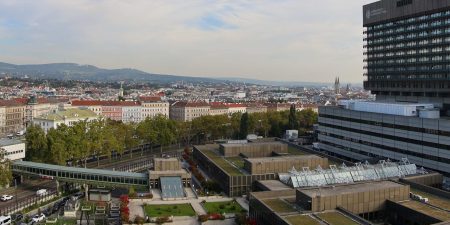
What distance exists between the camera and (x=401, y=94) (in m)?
117

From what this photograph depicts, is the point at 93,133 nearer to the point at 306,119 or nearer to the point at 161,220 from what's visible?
the point at 161,220

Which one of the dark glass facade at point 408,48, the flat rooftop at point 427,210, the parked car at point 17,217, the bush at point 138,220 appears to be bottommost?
the parked car at point 17,217

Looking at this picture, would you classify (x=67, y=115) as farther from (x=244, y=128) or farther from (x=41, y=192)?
(x=41, y=192)

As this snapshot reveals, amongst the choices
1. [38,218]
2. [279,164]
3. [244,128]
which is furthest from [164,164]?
[244,128]

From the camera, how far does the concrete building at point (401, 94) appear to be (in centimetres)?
9081

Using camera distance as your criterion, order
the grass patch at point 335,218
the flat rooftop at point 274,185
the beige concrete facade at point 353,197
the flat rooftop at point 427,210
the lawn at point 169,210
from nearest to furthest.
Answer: the grass patch at point 335,218 < the flat rooftop at point 427,210 < the beige concrete facade at point 353,197 < the lawn at point 169,210 < the flat rooftop at point 274,185

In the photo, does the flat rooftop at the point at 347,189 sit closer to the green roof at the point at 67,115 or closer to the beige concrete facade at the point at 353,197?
the beige concrete facade at the point at 353,197

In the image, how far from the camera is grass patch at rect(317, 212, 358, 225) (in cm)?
5347

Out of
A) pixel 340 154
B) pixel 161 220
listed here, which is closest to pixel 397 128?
pixel 340 154

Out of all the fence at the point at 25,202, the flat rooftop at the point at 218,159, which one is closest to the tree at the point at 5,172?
the fence at the point at 25,202

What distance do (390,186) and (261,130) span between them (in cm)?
11600

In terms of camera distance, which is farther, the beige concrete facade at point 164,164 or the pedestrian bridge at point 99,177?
the beige concrete facade at point 164,164

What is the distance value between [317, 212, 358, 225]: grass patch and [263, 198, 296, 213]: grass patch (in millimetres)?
4594

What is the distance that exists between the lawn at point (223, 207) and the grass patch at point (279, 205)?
35.5ft
